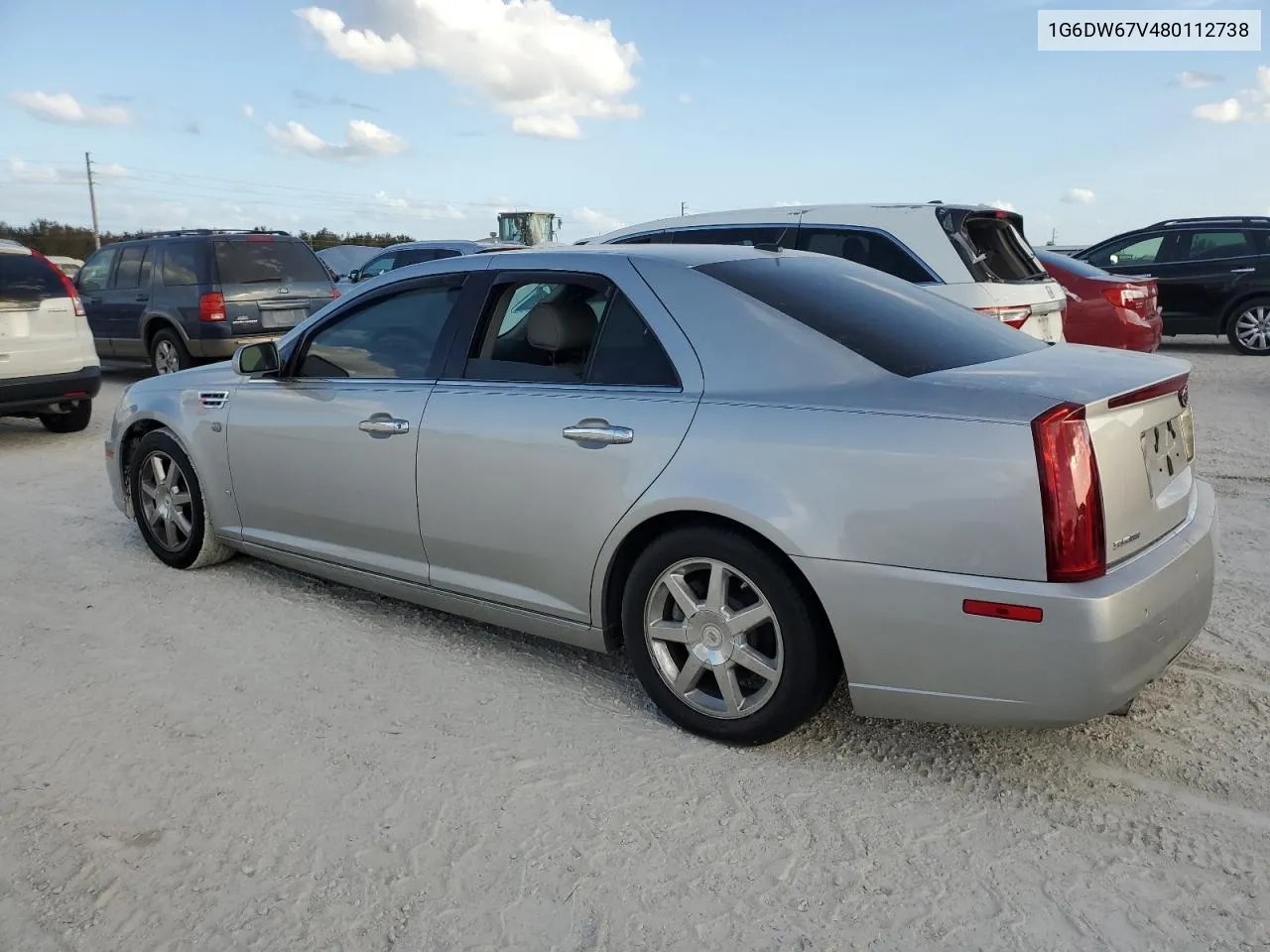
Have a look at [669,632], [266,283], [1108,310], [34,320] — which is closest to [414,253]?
[266,283]

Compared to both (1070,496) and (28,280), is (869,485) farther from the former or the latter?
(28,280)

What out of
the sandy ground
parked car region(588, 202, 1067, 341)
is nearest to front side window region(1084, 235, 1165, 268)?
parked car region(588, 202, 1067, 341)

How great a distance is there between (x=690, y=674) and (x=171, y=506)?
122 inches

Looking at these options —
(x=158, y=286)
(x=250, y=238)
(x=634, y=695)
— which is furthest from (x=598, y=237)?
(x=634, y=695)

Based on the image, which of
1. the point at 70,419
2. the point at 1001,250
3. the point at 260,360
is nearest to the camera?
the point at 260,360

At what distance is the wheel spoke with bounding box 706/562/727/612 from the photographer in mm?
3125

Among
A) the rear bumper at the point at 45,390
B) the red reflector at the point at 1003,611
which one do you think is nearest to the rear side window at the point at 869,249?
the red reflector at the point at 1003,611

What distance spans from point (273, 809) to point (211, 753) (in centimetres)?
45

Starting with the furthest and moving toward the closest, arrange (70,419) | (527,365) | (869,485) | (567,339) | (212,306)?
(212,306) < (70,419) < (527,365) < (567,339) < (869,485)

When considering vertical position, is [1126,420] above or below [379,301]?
below

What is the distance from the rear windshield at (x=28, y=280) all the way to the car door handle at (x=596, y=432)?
7.12m

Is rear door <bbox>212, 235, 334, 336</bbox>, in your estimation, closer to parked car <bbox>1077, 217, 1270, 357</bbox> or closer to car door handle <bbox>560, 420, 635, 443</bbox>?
car door handle <bbox>560, 420, 635, 443</bbox>

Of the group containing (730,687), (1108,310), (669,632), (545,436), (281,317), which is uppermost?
(281,317)

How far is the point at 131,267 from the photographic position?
39.1 feet
